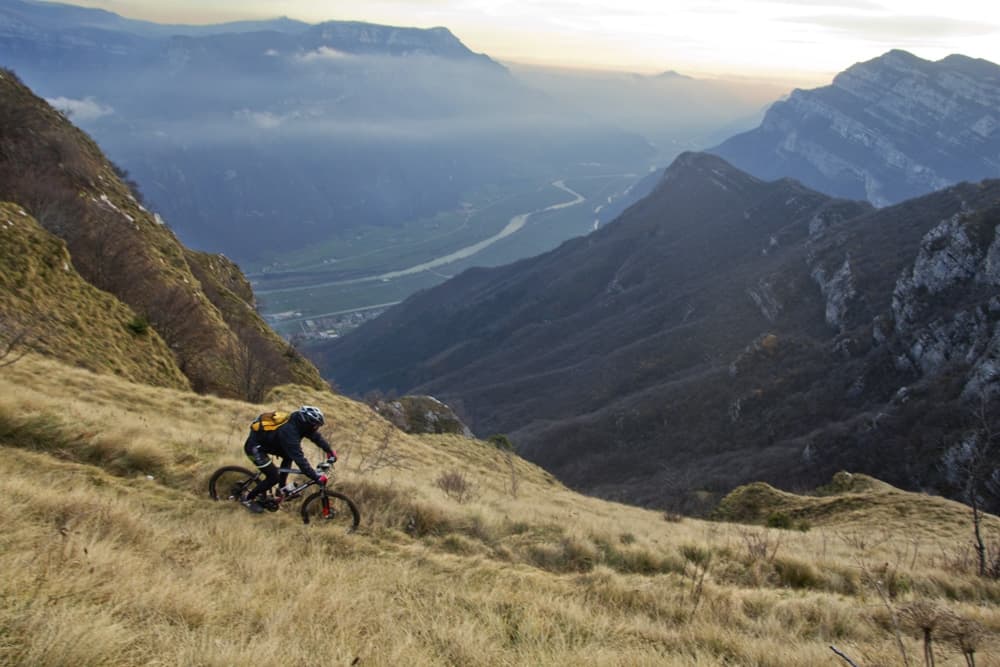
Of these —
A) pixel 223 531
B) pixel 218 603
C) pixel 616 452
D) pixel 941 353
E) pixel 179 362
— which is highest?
pixel 218 603

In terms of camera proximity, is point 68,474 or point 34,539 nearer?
point 34,539

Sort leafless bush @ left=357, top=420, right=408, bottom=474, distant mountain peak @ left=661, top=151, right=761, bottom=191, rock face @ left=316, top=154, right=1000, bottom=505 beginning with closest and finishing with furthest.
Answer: leafless bush @ left=357, top=420, right=408, bottom=474 < rock face @ left=316, top=154, right=1000, bottom=505 < distant mountain peak @ left=661, top=151, right=761, bottom=191

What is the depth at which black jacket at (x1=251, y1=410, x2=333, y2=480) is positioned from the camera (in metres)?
9.09

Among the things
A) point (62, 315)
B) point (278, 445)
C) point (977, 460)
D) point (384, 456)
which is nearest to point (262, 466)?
point (278, 445)

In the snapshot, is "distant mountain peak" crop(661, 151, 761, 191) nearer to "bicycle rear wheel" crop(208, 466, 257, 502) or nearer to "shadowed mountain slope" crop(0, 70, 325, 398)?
"shadowed mountain slope" crop(0, 70, 325, 398)

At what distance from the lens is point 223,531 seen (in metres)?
7.88

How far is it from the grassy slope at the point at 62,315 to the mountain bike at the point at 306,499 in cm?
1229

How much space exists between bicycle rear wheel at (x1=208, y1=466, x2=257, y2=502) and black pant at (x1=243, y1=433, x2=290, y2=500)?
0.65ft

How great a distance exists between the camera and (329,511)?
932 centimetres

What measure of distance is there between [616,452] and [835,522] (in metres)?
52.3

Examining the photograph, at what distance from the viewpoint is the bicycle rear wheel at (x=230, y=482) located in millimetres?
9414

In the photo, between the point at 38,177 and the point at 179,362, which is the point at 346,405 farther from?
→ the point at 38,177

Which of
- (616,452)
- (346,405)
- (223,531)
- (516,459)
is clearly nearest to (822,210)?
(616,452)

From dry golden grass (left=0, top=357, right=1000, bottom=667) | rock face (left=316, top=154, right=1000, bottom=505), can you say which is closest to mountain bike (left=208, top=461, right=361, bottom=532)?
dry golden grass (left=0, top=357, right=1000, bottom=667)
